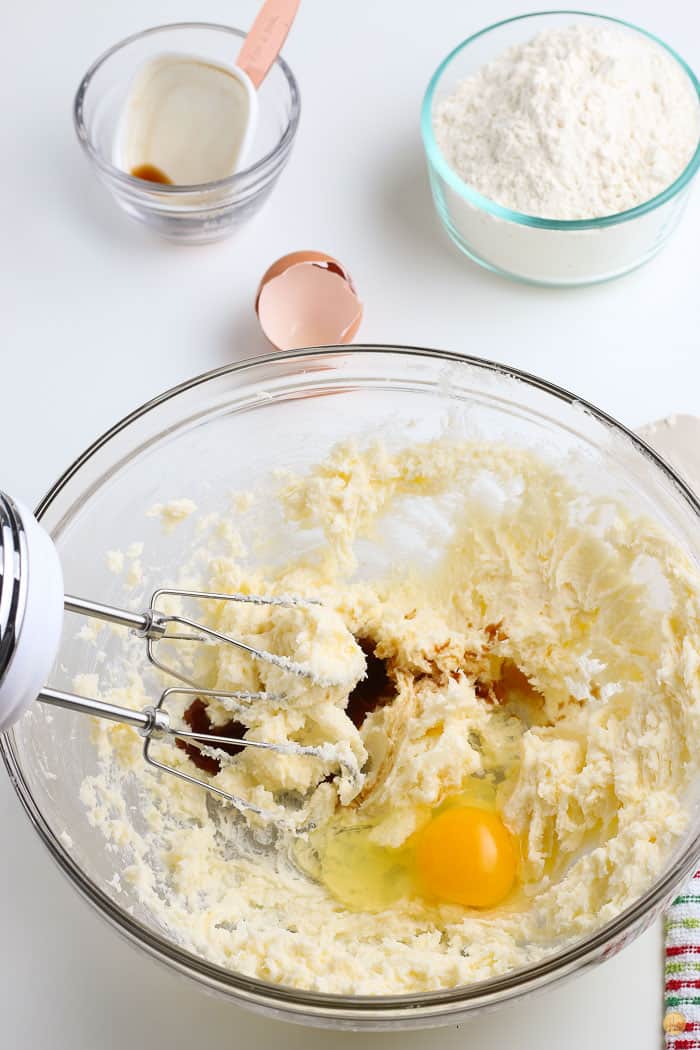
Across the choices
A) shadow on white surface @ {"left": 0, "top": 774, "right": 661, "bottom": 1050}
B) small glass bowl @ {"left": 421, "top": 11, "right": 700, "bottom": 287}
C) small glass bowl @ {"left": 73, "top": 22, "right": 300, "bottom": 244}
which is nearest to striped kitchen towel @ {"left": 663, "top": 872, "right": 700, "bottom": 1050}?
shadow on white surface @ {"left": 0, "top": 774, "right": 661, "bottom": 1050}

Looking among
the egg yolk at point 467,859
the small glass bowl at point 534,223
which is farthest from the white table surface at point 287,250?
the egg yolk at point 467,859

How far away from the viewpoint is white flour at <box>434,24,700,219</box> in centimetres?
225

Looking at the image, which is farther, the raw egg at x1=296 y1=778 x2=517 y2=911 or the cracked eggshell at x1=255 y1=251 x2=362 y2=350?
the cracked eggshell at x1=255 y1=251 x2=362 y2=350

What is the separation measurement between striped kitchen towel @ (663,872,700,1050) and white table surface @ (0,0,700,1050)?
99cm

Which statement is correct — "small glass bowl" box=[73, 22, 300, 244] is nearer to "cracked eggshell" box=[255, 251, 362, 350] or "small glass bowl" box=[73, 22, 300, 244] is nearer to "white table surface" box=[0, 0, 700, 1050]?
"white table surface" box=[0, 0, 700, 1050]

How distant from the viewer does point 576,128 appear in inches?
89.4

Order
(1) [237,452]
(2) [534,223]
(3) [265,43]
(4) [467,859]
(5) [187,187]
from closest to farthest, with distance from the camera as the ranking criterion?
(4) [467,859]
(1) [237,452]
(2) [534,223]
(5) [187,187]
(3) [265,43]

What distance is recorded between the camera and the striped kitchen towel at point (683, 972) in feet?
5.67

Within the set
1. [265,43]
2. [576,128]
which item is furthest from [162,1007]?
[265,43]

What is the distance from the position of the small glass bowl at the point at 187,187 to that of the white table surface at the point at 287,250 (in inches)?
3.3

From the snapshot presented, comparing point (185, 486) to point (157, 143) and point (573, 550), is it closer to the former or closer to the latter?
point (573, 550)

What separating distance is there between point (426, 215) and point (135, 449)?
102cm

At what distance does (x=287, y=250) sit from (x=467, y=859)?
1435mm

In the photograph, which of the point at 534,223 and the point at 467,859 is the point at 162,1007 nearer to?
the point at 467,859
